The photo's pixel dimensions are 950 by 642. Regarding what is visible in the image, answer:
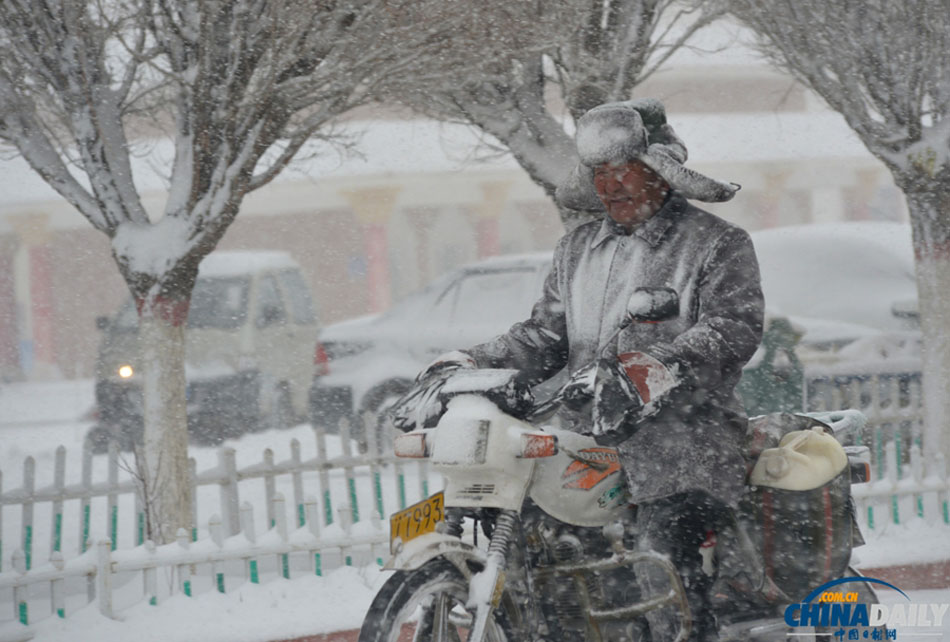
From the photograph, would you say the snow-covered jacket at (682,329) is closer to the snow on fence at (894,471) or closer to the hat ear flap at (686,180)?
the hat ear flap at (686,180)

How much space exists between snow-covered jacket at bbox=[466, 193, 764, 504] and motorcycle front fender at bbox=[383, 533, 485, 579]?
1.61 ft

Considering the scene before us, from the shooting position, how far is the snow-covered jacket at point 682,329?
294cm

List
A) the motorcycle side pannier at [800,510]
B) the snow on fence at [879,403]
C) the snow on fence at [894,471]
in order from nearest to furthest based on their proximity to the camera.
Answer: the motorcycle side pannier at [800,510], the snow on fence at [894,471], the snow on fence at [879,403]

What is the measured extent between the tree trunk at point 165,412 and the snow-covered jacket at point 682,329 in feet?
11.6

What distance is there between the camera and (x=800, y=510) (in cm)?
310

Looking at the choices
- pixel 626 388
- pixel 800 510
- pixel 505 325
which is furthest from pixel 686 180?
pixel 505 325

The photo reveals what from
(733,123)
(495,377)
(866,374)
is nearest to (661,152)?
(495,377)

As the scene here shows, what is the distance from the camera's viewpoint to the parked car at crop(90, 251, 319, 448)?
11664 mm

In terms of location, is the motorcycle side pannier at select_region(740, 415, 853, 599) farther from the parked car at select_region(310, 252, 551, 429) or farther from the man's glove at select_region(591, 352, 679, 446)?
the parked car at select_region(310, 252, 551, 429)

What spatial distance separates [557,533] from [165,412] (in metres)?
Result: 3.99

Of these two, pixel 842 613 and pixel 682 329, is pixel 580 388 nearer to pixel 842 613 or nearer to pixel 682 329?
pixel 682 329

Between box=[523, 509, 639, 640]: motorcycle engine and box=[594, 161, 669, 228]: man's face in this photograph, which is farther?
box=[594, 161, 669, 228]: man's face

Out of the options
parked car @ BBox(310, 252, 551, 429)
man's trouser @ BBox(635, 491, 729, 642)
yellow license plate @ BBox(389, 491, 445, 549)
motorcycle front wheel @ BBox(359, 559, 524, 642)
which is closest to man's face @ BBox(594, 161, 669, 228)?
man's trouser @ BBox(635, 491, 729, 642)

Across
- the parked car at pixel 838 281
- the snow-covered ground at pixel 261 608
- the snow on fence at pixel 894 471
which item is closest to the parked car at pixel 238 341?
the snow-covered ground at pixel 261 608
